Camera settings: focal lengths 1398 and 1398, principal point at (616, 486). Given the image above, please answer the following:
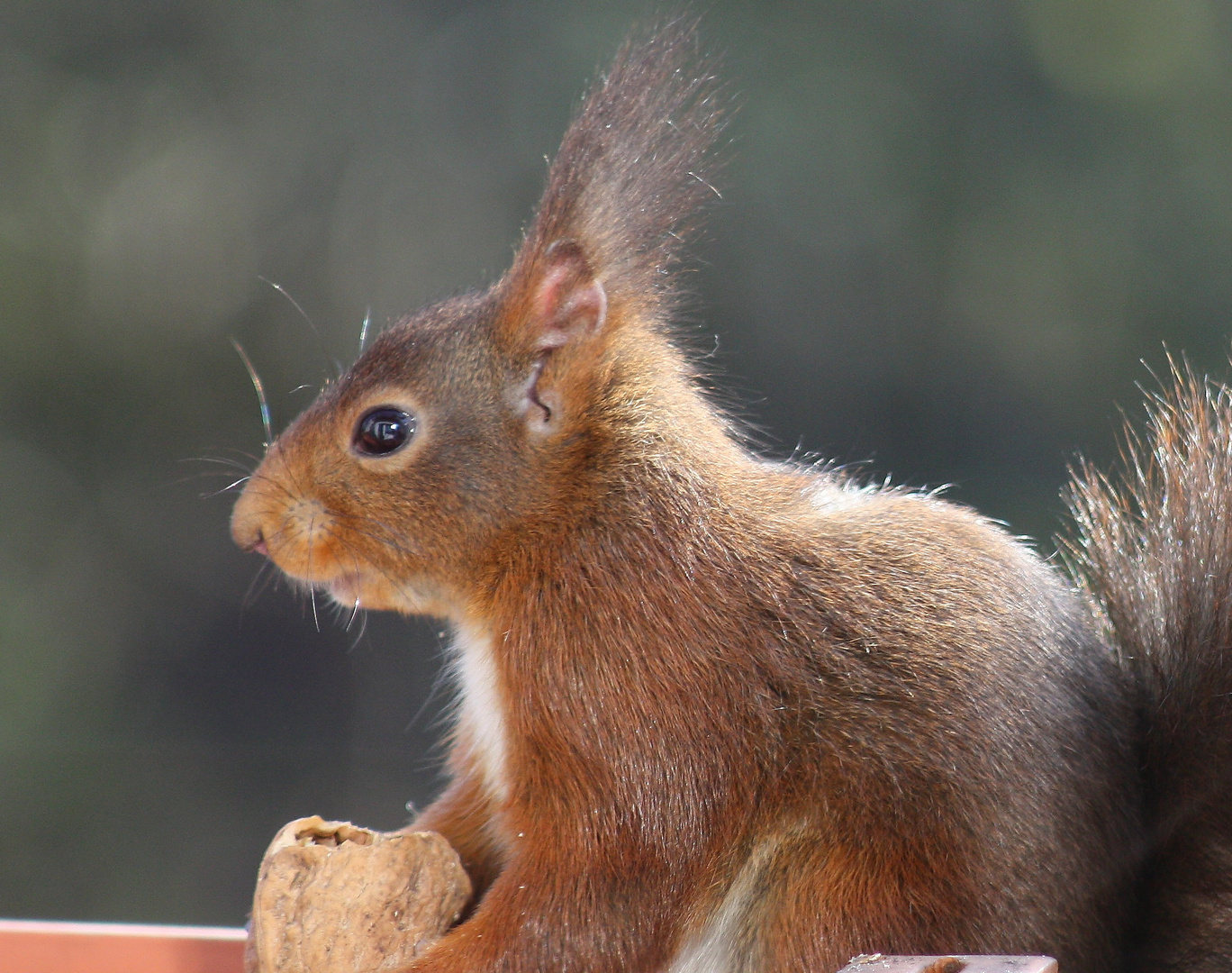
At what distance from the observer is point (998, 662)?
2.74 ft

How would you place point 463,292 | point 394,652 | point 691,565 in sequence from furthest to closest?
point 394,652 < point 463,292 < point 691,565

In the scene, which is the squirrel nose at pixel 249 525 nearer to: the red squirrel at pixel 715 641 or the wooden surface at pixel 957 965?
the red squirrel at pixel 715 641

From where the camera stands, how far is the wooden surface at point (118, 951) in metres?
1.04

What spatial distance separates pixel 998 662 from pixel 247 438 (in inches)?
75.6

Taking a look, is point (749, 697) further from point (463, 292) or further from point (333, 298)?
point (333, 298)

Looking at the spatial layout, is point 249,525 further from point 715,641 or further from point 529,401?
point 715,641

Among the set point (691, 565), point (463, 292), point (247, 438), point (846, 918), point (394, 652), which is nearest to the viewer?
point (846, 918)

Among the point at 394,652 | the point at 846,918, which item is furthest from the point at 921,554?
the point at 394,652

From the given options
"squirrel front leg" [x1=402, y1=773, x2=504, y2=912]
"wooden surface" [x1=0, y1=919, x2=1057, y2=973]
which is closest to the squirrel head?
"squirrel front leg" [x1=402, y1=773, x2=504, y2=912]

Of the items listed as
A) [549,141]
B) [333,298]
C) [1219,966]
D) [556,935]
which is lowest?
[556,935]

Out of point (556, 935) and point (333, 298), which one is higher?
point (333, 298)

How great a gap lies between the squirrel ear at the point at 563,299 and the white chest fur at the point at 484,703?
213mm

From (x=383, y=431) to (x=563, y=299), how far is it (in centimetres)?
16

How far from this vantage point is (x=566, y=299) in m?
0.97
